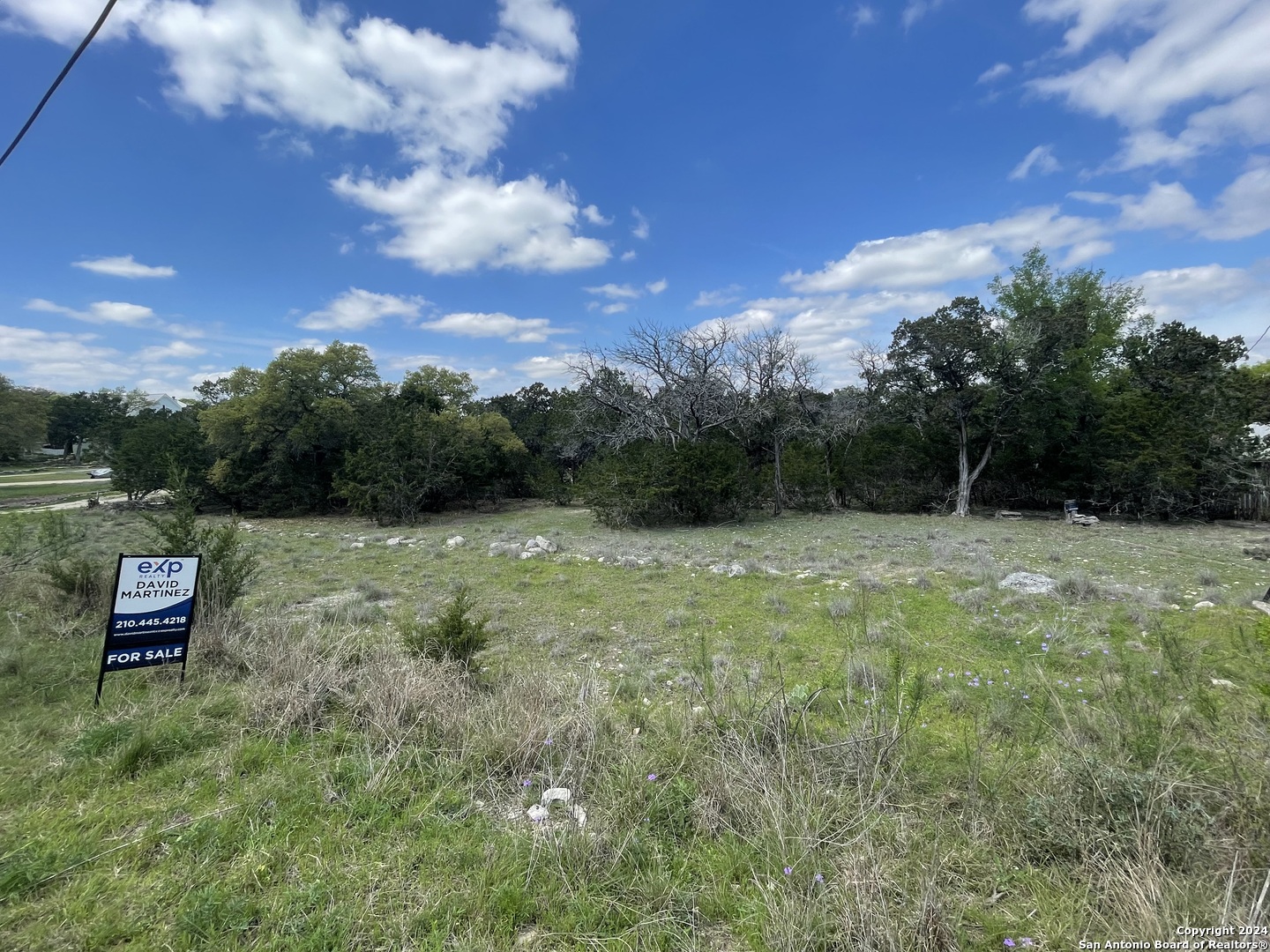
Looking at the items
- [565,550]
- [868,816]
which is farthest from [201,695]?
[565,550]

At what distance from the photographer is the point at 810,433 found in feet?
75.2

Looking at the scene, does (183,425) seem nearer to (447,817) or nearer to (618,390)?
(618,390)

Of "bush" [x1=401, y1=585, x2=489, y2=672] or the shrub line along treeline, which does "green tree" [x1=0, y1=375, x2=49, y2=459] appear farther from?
"bush" [x1=401, y1=585, x2=489, y2=672]

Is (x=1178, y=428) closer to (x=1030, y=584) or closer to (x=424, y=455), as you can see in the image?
(x=1030, y=584)

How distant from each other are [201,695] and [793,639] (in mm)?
5404

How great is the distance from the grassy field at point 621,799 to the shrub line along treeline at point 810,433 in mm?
13605

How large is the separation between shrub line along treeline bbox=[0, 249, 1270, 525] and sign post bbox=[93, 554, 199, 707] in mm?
13881

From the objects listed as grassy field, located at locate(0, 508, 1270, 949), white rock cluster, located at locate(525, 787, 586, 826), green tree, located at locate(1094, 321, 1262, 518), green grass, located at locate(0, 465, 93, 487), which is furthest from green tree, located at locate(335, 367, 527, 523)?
green tree, located at locate(1094, 321, 1262, 518)

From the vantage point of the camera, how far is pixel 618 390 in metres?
21.4

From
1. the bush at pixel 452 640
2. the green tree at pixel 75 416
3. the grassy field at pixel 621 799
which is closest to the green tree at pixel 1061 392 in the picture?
the grassy field at pixel 621 799

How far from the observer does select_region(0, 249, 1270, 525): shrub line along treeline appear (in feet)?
57.5

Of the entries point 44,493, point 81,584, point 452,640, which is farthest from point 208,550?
point 44,493

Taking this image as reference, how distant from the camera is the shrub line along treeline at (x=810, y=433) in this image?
17.5 meters

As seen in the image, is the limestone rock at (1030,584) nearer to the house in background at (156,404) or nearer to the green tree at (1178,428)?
the green tree at (1178,428)
